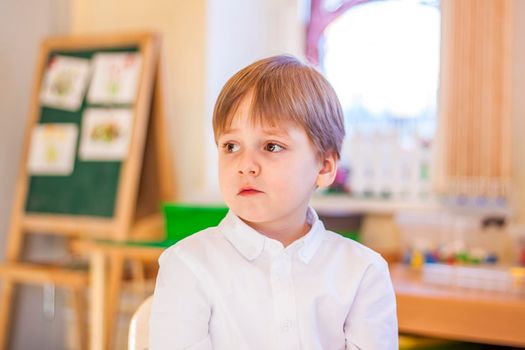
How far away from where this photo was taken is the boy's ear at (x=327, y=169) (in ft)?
3.47

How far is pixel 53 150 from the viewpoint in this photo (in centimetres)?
316

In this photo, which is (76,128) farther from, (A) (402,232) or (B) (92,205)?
(A) (402,232)

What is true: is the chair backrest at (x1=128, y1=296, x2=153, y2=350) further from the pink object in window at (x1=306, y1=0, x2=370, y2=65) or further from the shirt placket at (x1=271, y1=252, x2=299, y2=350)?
the pink object in window at (x1=306, y1=0, x2=370, y2=65)

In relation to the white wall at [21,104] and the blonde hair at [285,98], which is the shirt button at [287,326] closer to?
the blonde hair at [285,98]

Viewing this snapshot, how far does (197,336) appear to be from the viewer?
0.94m

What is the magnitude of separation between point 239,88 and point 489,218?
5.66ft

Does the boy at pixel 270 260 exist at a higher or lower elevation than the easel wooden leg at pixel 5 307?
higher

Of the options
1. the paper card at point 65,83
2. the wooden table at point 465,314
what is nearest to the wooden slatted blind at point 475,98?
Result: the wooden table at point 465,314

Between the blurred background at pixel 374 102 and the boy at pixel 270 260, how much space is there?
1.13m

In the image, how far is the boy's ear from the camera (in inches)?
41.6

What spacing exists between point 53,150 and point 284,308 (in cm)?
241

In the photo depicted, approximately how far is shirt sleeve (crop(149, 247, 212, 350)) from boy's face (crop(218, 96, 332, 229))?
11cm

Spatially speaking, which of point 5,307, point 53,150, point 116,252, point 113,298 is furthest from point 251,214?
point 5,307

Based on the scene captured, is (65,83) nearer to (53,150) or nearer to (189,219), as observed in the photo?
(53,150)
